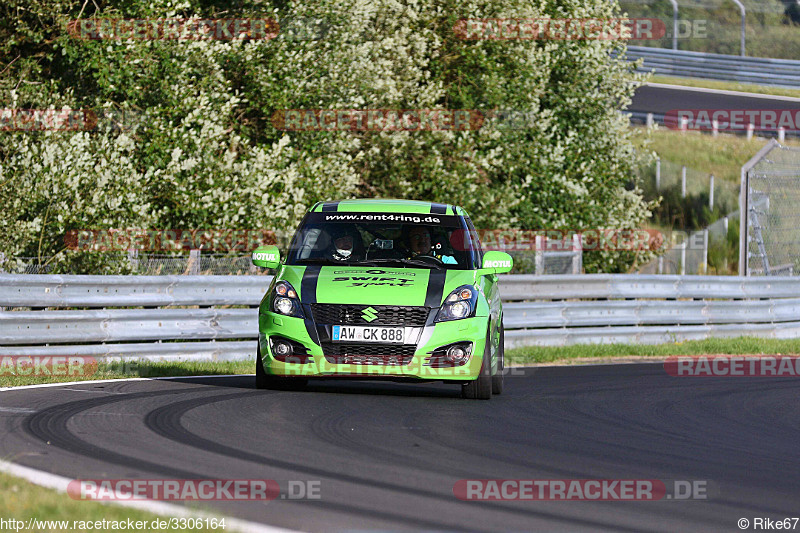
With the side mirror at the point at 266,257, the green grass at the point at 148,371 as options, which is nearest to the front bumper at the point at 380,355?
the side mirror at the point at 266,257

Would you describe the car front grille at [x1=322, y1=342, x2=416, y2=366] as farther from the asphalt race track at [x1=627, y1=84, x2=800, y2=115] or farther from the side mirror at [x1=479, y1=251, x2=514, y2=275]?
the asphalt race track at [x1=627, y1=84, x2=800, y2=115]

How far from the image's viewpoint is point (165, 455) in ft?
22.5

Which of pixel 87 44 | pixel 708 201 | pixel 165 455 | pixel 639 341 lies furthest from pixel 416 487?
pixel 708 201

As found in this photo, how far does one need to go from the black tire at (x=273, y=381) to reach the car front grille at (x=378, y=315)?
32.5 inches

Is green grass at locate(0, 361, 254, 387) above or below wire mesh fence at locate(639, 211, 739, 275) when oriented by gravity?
above

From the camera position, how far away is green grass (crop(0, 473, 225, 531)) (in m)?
5.05

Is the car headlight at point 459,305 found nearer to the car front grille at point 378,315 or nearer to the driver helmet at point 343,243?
the car front grille at point 378,315

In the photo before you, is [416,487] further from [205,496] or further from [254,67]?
[254,67]

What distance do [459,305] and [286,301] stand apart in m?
1.46

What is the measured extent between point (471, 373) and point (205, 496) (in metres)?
4.69

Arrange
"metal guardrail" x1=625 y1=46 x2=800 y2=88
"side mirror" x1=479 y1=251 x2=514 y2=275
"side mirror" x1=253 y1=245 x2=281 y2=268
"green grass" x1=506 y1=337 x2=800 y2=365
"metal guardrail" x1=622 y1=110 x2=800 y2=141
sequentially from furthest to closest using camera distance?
"metal guardrail" x1=625 y1=46 x2=800 y2=88
"metal guardrail" x1=622 y1=110 x2=800 y2=141
"green grass" x1=506 y1=337 x2=800 y2=365
"side mirror" x1=479 y1=251 x2=514 y2=275
"side mirror" x1=253 y1=245 x2=281 y2=268

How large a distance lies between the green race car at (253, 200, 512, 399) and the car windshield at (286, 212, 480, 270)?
0.5 inches

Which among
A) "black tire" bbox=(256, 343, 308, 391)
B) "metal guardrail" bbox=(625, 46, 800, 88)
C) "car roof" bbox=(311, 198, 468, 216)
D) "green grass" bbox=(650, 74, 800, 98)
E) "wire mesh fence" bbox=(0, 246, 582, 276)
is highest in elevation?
"metal guardrail" bbox=(625, 46, 800, 88)

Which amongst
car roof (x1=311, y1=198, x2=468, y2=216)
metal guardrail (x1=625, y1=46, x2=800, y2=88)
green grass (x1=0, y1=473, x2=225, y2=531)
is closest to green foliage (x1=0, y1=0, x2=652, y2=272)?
car roof (x1=311, y1=198, x2=468, y2=216)
